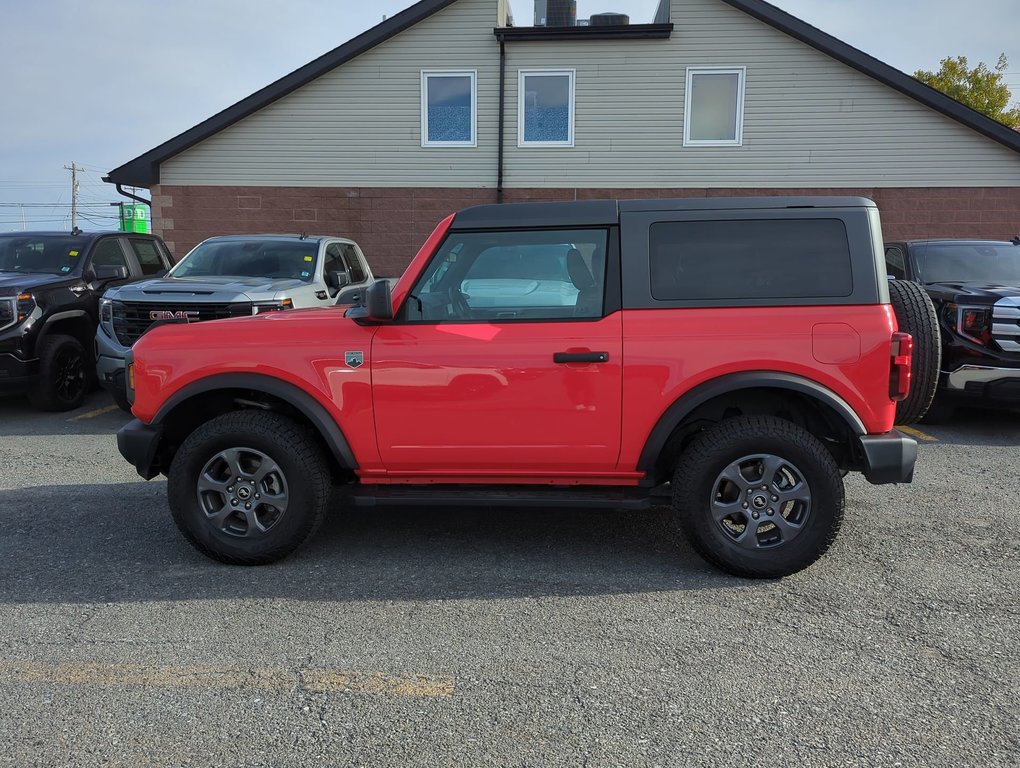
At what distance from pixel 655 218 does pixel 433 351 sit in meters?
1.31

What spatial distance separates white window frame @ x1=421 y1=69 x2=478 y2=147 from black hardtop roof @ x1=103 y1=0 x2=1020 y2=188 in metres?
0.95

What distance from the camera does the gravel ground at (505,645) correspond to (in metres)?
2.65

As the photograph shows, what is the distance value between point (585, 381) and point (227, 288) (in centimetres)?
470

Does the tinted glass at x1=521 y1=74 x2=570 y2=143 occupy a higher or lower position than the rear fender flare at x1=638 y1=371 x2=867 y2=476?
higher

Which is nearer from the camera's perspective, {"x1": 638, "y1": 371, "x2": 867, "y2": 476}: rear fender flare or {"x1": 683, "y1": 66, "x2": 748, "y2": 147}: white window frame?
{"x1": 638, "y1": 371, "x2": 867, "y2": 476}: rear fender flare

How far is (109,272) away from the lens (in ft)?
28.3

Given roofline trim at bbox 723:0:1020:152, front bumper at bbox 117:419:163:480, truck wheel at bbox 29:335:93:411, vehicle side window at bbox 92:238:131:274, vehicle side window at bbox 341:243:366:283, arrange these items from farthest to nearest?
roofline trim at bbox 723:0:1020:152 < vehicle side window at bbox 341:243:366:283 < vehicle side window at bbox 92:238:131:274 < truck wheel at bbox 29:335:93:411 < front bumper at bbox 117:419:163:480

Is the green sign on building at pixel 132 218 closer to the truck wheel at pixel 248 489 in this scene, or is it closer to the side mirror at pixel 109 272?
the side mirror at pixel 109 272

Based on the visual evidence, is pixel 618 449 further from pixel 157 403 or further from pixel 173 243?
pixel 173 243

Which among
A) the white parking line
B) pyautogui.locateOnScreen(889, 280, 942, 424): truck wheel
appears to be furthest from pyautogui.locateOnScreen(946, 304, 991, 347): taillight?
the white parking line

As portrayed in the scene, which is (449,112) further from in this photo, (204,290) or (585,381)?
(585,381)

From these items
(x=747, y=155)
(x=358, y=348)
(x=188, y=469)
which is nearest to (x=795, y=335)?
(x=358, y=348)

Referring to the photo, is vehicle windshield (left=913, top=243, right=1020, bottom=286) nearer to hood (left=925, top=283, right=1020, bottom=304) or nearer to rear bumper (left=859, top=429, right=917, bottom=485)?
hood (left=925, top=283, right=1020, bottom=304)

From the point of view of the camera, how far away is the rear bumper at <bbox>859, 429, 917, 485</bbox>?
3.83m
